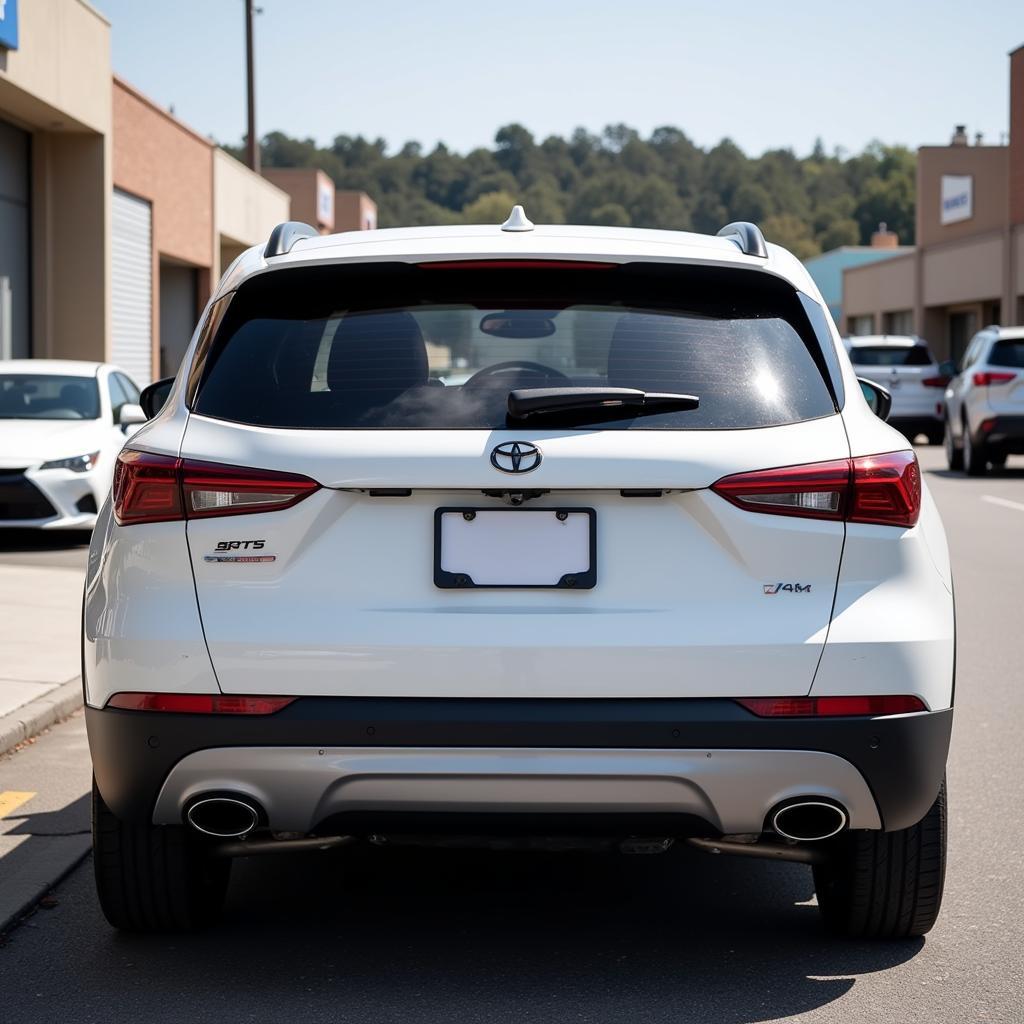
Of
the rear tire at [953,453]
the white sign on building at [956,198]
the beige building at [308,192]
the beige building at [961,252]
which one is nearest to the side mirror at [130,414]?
the rear tire at [953,453]

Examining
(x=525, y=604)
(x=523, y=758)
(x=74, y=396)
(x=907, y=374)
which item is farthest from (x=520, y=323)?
(x=907, y=374)

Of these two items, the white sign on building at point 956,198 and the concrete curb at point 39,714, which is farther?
the white sign on building at point 956,198

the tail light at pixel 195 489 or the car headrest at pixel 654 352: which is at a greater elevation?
the car headrest at pixel 654 352

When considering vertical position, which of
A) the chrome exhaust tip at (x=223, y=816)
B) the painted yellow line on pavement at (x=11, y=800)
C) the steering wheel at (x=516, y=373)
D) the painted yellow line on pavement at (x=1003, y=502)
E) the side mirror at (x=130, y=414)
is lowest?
the painted yellow line on pavement at (x=11, y=800)

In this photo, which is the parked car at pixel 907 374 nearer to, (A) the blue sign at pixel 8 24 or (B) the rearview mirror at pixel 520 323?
(A) the blue sign at pixel 8 24

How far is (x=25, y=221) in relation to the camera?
24266 mm

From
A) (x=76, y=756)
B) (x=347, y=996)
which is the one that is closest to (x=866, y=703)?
(x=347, y=996)

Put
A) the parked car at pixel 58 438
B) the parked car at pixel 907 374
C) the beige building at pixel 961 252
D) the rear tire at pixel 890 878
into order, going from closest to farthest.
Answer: the rear tire at pixel 890 878 → the parked car at pixel 58 438 → the parked car at pixel 907 374 → the beige building at pixel 961 252

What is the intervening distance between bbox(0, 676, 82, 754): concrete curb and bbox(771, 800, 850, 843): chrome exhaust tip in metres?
3.79

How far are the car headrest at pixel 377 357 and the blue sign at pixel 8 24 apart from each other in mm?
17191

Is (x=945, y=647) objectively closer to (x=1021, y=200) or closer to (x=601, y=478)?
(x=601, y=478)

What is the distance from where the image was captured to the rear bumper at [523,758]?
3672 millimetres

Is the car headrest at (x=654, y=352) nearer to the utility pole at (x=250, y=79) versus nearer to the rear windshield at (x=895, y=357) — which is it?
the rear windshield at (x=895, y=357)

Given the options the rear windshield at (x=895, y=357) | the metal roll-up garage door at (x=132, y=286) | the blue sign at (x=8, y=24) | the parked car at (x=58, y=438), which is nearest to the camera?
the parked car at (x=58, y=438)
